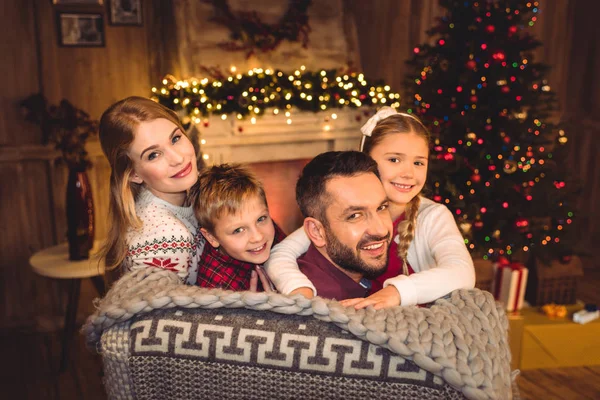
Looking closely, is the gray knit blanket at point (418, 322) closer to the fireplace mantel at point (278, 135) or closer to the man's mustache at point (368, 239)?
the man's mustache at point (368, 239)

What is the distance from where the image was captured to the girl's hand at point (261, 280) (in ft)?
5.49

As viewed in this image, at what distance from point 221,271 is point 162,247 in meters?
0.23

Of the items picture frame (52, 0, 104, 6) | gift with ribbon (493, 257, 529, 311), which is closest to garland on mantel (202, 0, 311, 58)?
picture frame (52, 0, 104, 6)

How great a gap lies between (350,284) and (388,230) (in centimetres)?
22

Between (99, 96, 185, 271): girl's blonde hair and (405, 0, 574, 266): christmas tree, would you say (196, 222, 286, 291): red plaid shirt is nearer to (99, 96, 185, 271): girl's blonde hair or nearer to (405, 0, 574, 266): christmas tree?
(99, 96, 185, 271): girl's blonde hair

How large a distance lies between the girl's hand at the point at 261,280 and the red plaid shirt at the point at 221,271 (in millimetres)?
24

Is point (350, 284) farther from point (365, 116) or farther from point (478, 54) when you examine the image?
point (365, 116)

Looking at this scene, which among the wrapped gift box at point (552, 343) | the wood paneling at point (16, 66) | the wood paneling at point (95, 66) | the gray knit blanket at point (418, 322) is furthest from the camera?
the wood paneling at point (95, 66)

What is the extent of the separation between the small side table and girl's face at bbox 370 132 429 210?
1.84 metres

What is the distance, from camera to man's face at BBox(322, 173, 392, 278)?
1.43 meters

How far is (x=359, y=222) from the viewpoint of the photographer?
1.44 m

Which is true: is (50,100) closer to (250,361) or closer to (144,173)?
(144,173)

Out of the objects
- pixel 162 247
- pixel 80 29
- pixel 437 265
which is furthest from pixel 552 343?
pixel 80 29

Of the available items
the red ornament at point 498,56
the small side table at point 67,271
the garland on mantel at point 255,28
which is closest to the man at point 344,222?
the small side table at point 67,271
